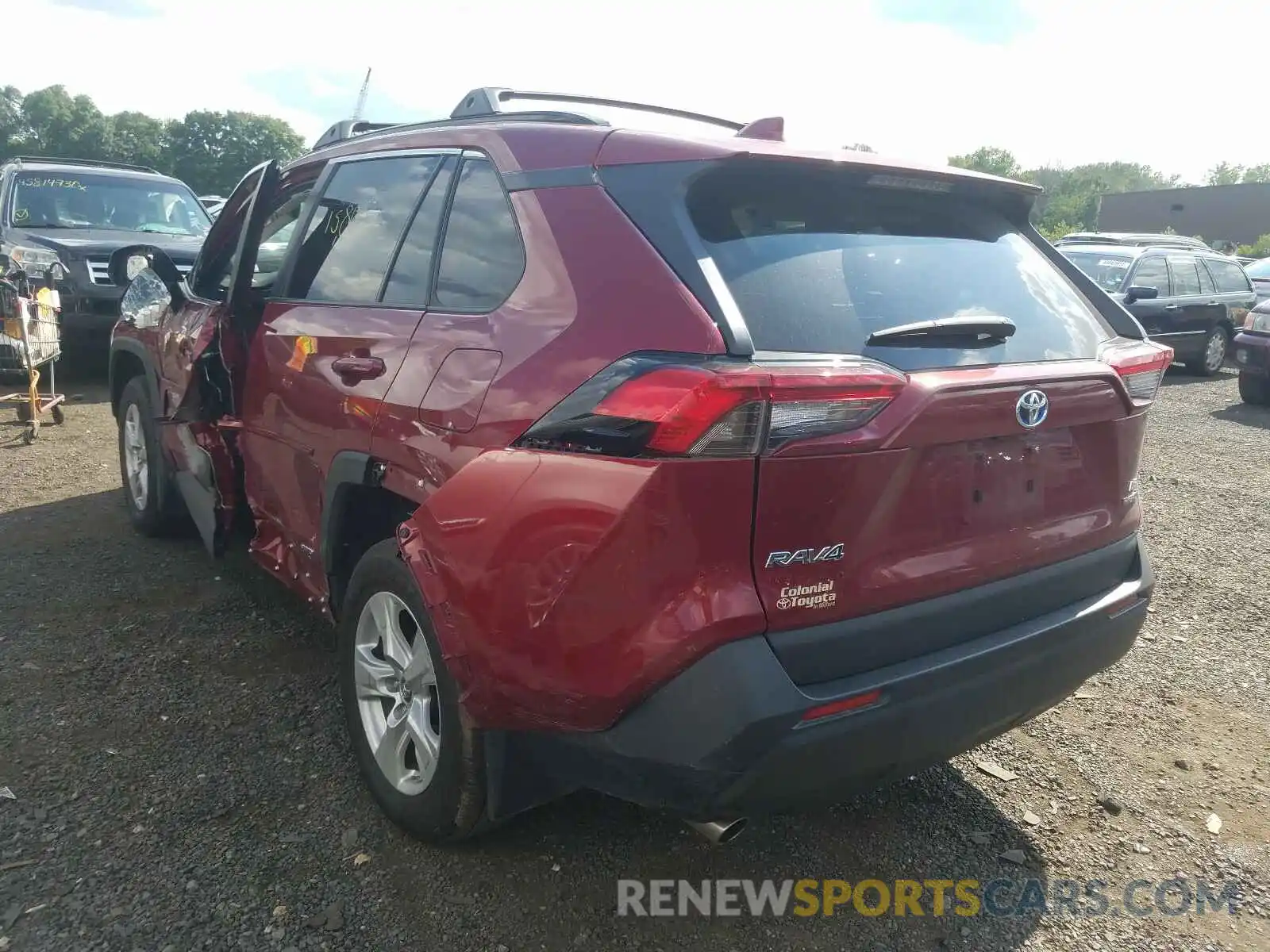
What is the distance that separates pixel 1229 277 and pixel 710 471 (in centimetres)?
1502

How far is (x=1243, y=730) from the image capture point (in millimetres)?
3465

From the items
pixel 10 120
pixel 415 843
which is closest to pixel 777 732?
pixel 415 843

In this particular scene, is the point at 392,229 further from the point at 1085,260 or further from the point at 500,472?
the point at 1085,260

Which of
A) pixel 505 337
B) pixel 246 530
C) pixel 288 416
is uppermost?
pixel 505 337

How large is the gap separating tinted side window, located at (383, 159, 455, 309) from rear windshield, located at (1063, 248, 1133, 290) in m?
11.4

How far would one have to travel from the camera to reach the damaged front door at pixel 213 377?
12.4 feet

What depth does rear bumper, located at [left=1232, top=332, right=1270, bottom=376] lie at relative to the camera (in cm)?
1044

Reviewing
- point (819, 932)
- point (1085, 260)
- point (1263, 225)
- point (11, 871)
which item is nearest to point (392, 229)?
point (11, 871)

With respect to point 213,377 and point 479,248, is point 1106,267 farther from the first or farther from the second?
point 479,248

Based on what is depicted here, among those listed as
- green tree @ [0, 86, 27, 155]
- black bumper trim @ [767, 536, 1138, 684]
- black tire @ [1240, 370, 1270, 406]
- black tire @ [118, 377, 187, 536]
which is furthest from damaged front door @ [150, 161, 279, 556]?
green tree @ [0, 86, 27, 155]

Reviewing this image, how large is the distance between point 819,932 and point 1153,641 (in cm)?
259

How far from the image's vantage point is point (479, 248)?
8.28ft

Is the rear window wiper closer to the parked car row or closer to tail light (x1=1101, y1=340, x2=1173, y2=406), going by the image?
the parked car row

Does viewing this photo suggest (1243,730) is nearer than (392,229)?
No
